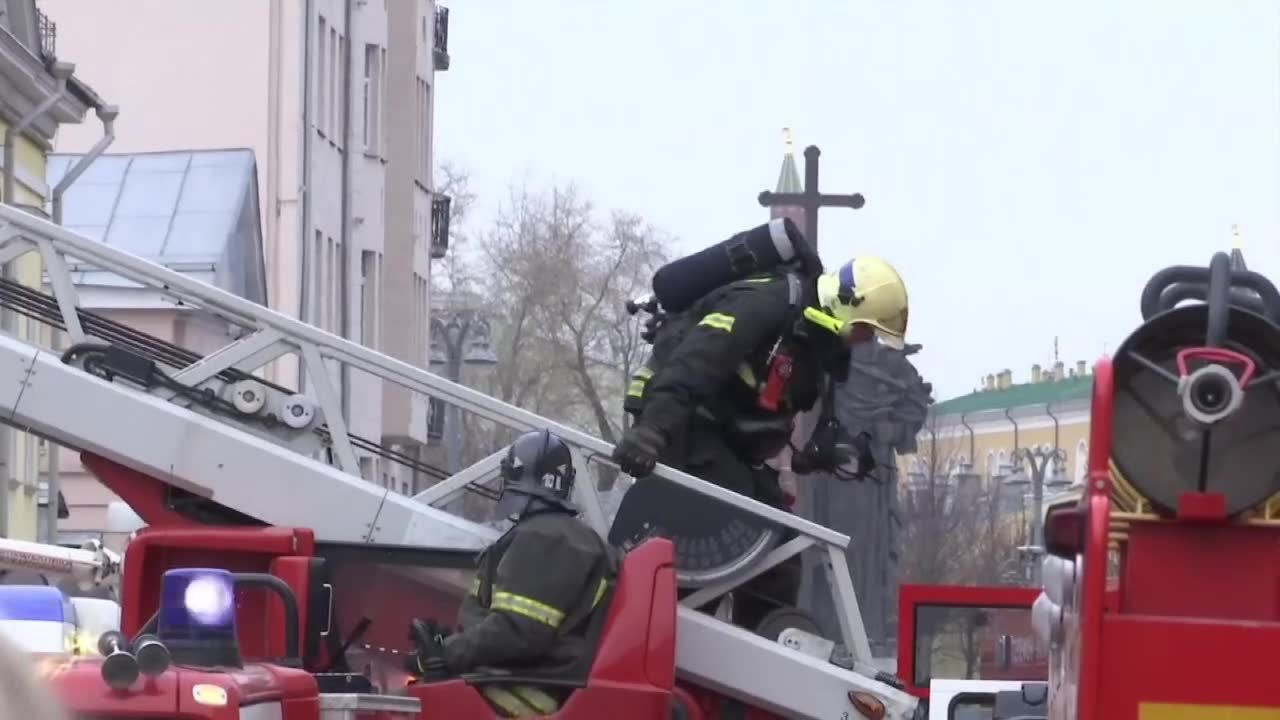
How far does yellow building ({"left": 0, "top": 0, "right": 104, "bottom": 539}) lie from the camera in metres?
28.2

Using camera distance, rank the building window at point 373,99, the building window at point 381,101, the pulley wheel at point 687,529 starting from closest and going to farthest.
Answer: the pulley wheel at point 687,529 → the building window at point 373,99 → the building window at point 381,101

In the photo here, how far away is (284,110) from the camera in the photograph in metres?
42.8

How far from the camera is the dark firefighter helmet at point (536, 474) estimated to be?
8664 mm

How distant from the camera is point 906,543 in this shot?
46.8m

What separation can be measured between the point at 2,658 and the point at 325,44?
43.9m

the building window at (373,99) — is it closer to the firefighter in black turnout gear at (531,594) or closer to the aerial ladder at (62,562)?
the aerial ladder at (62,562)

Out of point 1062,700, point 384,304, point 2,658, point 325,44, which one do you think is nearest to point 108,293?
point 325,44

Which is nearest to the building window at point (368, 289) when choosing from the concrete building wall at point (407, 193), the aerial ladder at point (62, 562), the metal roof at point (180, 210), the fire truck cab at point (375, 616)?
the concrete building wall at point (407, 193)

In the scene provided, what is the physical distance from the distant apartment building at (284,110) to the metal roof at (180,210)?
129cm

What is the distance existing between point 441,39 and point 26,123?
39478 mm

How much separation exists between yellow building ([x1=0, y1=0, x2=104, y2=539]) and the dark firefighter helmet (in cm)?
1908

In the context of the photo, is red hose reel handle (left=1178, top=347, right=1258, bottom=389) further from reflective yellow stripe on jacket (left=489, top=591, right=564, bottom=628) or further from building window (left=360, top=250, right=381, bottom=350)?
building window (left=360, top=250, right=381, bottom=350)

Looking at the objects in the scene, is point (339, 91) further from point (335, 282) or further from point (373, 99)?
point (373, 99)

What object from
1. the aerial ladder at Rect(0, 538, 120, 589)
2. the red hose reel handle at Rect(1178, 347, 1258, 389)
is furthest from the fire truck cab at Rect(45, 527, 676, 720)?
the aerial ladder at Rect(0, 538, 120, 589)
